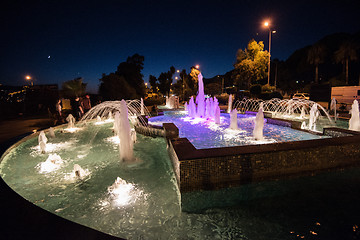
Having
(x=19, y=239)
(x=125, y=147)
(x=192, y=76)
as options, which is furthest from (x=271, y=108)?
(x=192, y=76)

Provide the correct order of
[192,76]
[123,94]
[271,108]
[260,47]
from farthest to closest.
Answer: [192,76] → [123,94] → [260,47] → [271,108]

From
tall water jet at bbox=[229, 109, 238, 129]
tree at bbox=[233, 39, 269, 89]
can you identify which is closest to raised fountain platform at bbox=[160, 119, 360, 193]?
tall water jet at bbox=[229, 109, 238, 129]

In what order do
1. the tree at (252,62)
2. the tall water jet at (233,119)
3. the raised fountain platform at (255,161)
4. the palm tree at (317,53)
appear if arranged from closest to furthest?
the raised fountain platform at (255,161) < the tall water jet at (233,119) < the tree at (252,62) < the palm tree at (317,53)

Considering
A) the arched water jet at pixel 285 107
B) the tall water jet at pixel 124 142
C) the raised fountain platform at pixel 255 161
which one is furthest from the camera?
the arched water jet at pixel 285 107

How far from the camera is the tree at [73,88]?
29156 mm

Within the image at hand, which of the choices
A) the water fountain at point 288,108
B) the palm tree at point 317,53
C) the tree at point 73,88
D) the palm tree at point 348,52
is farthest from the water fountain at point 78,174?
the palm tree at point 317,53

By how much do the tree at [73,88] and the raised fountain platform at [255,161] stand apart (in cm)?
2921

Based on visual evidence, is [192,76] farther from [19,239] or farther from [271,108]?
[19,239]

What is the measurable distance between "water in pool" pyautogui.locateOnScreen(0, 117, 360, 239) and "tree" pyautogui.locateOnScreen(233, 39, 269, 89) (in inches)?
1034

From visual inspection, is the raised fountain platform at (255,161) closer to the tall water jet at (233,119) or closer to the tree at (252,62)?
the tall water jet at (233,119)

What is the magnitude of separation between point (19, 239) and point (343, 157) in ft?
23.2

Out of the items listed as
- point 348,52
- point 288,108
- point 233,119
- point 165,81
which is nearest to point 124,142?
point 233,119

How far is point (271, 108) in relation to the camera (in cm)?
1952

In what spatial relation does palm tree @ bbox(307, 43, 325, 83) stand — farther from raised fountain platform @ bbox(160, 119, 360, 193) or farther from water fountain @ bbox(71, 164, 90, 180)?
water fountain @ bbox(71, 164, 90, 180)
